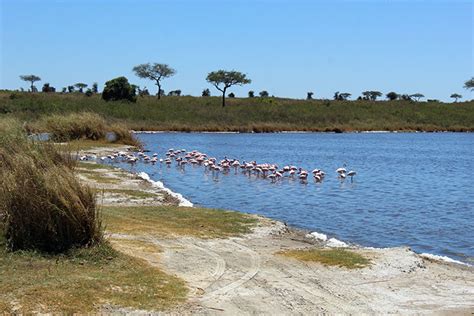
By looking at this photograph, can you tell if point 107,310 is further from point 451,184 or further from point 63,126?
point 63,126

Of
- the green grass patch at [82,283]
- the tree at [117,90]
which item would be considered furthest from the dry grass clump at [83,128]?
the tree at [117,90]

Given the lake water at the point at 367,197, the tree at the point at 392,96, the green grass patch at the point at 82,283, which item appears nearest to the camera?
the green grass patch at the point at 82,283

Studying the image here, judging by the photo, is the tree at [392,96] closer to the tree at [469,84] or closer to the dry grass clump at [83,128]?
the tree at [469,84]

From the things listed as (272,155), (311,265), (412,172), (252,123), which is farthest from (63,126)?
(252,123)

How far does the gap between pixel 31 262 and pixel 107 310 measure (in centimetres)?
183

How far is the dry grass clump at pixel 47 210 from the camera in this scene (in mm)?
8570

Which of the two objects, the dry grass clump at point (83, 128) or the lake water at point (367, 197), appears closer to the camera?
the lake water at point (367, 197)

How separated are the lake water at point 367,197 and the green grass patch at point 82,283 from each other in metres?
6.37

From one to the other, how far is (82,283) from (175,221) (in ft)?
18.2

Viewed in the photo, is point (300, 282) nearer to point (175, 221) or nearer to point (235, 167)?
point (175, 221)

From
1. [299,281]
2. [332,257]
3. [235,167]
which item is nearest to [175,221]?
[332,257]

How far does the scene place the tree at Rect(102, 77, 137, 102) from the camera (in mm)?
Result: 78875

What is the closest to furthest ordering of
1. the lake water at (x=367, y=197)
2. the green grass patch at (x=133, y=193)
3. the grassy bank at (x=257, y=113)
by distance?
1. the lake water at (x=367, y=197)
2. the green grass patch at (x=133, y=193)
3. the grassy bank at (x=257, y=113)

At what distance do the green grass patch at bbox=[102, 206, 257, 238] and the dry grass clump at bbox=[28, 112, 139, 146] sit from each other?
22.6m
